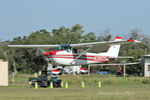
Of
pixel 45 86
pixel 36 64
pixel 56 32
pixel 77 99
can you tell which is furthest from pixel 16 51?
pixel 77 99

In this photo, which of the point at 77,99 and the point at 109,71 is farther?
the point at 109,71

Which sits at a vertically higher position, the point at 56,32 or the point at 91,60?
the point at 56,32

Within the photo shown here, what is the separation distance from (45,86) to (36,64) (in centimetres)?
3454

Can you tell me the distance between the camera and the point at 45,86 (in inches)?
953

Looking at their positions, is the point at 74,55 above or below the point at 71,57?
above

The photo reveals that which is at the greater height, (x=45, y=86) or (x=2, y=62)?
(x=2, y=62)

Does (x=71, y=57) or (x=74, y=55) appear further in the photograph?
(x=74, y=55)

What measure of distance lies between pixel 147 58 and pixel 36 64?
1989cm

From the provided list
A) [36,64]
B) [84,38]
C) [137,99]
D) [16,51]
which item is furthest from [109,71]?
[137,99]

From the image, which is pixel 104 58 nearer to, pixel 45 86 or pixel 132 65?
pixel 132 65

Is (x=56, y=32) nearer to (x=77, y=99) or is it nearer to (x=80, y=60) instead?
(x=80, y=60)

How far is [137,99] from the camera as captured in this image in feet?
52.1

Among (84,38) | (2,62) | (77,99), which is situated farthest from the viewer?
(84,38)

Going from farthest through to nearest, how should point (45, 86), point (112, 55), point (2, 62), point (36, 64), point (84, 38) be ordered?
point (84, 38)
point (36, 64)
point (112, 55)
point (2, 62)
point (45, 86)
